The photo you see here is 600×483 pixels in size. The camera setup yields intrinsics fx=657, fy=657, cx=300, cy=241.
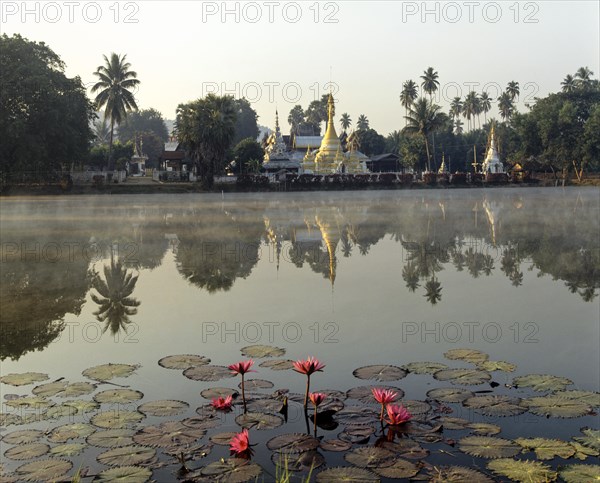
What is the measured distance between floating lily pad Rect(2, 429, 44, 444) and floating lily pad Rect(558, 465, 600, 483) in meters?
3.92

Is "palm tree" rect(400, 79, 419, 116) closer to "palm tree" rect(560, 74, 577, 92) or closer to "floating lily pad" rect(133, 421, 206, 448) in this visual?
"palm tree" rect(560, 74, 577, 92)

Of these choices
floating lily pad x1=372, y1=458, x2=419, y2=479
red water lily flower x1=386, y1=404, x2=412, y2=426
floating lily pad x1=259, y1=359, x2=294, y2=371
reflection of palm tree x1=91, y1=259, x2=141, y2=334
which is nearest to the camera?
floating lily pad x1=372, y1=458, x2=419, y2=479

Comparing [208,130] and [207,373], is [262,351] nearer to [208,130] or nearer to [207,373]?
[207,373]

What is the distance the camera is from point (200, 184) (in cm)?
5622

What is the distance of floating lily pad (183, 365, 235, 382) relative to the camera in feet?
21.7

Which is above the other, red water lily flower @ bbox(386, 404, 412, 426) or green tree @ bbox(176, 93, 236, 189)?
green tree @ bbox(176, 93, 236, 189)

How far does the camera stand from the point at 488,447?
4863 millimetres

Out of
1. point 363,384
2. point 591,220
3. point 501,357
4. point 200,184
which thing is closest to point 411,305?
point 501,357

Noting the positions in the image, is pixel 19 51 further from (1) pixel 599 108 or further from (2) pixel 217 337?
(1) pixel 599 108

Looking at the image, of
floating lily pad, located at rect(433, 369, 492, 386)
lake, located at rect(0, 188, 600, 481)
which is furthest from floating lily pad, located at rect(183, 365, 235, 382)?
floating lily pad, located at rect(433, 369, 492, 386)

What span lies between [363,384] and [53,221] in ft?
74.7

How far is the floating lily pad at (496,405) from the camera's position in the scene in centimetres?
558

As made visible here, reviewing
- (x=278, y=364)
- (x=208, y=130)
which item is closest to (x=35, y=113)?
(x=208, y=130)

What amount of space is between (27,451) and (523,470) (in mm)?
3592
